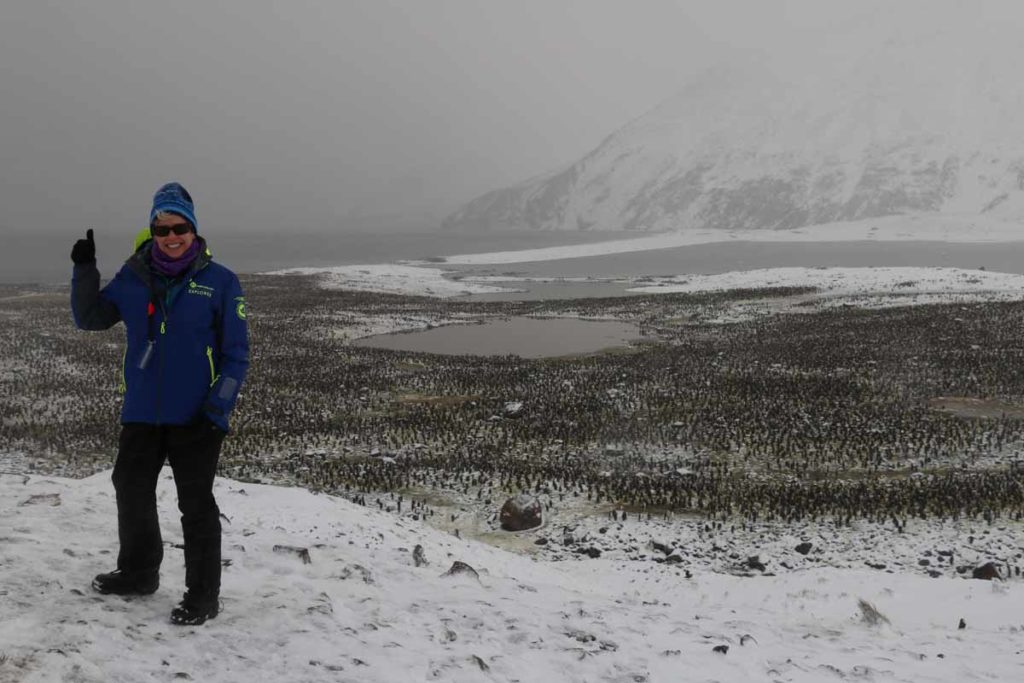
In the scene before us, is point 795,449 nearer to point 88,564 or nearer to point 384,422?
point 384,422

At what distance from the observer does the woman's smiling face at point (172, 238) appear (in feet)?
15.6

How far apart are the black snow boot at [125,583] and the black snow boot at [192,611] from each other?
0.40m

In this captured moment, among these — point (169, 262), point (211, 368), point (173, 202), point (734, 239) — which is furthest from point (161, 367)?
point (734, 239)

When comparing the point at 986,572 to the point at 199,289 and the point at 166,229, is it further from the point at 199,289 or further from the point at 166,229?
the point at 166,229

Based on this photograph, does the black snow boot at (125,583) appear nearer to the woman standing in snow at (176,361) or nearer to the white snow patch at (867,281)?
the woman standing in snow at (176,361)

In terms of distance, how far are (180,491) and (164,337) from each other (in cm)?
107

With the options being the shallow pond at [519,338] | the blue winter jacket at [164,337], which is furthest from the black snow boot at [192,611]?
the shallow pond at [519,338]

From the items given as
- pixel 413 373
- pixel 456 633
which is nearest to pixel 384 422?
pixel 413 373

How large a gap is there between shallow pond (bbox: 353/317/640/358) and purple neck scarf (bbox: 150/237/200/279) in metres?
24.5

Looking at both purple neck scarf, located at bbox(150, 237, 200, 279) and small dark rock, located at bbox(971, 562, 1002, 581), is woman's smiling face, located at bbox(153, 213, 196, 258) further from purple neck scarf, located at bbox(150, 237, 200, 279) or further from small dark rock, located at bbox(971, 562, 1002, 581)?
small dark rock, located at bbox(971, 562, 1002, 581)

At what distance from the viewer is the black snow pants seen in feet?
15.9

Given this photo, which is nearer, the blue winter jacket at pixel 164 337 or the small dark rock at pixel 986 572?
the blue winter jacket at pixel 164 337

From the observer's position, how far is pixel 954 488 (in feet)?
39.6

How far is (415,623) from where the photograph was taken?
5.66m
